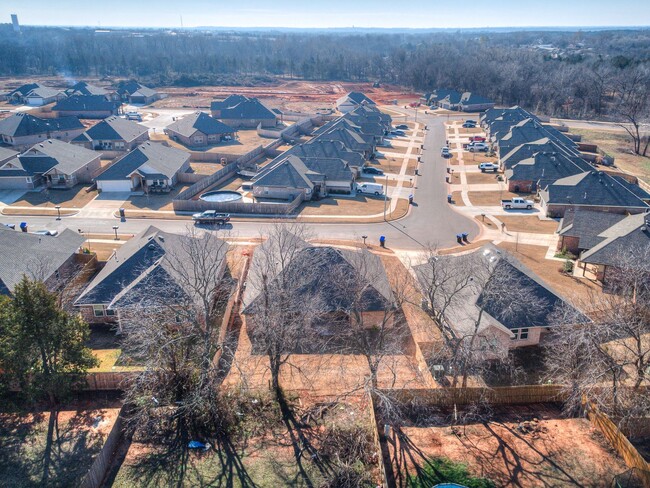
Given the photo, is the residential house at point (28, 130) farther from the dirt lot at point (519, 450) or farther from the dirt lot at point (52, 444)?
the dirt lot at point (519, 450)

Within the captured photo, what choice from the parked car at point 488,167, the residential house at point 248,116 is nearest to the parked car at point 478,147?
the parked car at point 488,167

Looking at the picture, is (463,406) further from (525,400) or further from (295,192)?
(295,192)

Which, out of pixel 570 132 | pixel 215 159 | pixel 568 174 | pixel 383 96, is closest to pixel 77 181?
pixel 215 159

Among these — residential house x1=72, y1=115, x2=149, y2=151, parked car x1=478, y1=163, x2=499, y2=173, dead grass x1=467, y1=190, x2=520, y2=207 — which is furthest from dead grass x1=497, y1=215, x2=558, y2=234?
residential house x1=72, y1=115, x2=149, y2=151

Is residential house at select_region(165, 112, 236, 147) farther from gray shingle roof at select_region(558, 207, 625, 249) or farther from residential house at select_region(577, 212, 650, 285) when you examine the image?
residential house at select_region(577, 212, 650, 285)

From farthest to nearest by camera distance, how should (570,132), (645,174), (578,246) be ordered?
(570,132) → (645,174) → (578,246)
